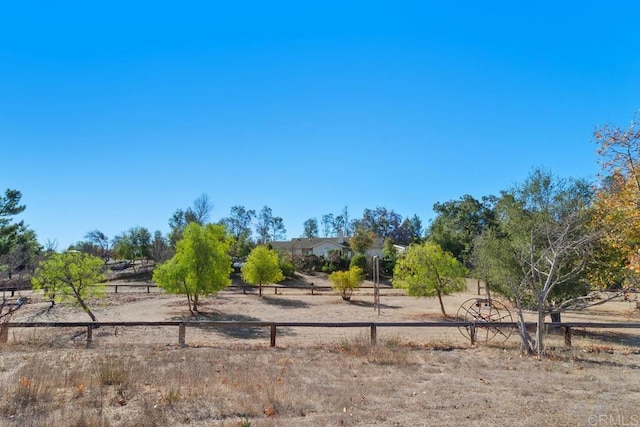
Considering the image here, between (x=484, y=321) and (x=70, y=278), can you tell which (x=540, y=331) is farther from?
(x=70, y=278)

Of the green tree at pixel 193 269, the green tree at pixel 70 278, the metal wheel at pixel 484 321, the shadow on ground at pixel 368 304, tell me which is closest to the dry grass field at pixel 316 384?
the metal wheel at pixel 484 321

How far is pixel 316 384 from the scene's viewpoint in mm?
7809

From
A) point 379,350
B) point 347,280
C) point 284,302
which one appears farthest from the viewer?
point 347,280

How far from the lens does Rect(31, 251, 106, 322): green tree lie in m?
18.8

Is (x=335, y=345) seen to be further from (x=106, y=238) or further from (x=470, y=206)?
(x=106, y=238)

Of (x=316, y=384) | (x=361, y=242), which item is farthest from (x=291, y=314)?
(x=361, y=242)

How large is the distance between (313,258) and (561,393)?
50235 mm

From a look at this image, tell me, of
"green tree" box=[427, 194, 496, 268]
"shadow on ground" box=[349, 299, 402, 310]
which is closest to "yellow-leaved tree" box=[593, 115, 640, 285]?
"shadow on ground" box=[349, 299, 402, 310]

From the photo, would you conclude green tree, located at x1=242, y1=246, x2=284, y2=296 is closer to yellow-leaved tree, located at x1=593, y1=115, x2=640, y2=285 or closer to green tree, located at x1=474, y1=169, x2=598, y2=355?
green tree, located at x1=474, y1=169, x2=598, y2=355

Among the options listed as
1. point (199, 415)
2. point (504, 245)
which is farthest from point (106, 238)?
point (199, 415)

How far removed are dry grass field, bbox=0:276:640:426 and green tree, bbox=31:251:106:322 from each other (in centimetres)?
514

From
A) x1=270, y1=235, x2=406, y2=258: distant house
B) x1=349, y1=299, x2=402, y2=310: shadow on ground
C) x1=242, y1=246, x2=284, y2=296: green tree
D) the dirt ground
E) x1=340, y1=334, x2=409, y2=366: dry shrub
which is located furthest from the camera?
x1=270, y1=235, x2=406, y2=258: distant house

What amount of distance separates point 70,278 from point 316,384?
1606 centimetres

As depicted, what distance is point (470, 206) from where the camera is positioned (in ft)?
189
